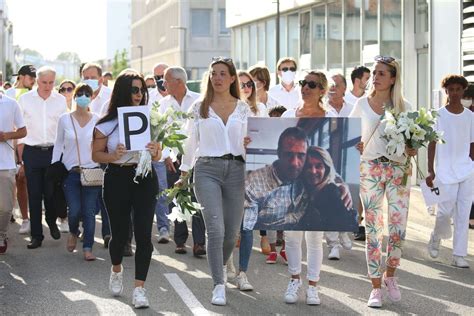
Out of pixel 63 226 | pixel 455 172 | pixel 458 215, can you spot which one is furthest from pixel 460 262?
pixel 63 226

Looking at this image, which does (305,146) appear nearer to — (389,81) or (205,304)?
(389,81)

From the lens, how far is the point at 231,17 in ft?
121

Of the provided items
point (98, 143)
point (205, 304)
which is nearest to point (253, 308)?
point (205, 304)

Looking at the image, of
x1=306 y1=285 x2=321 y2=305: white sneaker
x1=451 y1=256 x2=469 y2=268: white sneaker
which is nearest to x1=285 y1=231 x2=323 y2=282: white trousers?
x1=306 y1=285 x2=321 y2=305: white sneaker

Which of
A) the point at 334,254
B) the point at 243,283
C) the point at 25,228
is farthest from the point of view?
the point at 25,228

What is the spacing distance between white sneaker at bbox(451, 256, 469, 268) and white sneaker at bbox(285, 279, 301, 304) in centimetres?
276

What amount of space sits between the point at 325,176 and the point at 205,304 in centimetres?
139

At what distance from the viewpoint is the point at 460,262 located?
35.7ft

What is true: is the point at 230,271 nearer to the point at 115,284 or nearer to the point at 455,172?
the point at 115,284

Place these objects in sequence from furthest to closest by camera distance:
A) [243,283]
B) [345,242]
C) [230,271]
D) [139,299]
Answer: [345,242] → [230,271] → [243,283] → [139,299]

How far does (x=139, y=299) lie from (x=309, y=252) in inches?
55.7

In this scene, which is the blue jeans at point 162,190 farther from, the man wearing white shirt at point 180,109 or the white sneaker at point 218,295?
the white sneaker at point 218,295

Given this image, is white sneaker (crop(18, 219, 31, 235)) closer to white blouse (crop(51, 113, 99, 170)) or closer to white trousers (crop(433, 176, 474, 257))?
white blouse (crop(51, 113, 99, 170))

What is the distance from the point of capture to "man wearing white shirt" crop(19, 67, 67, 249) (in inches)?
485
